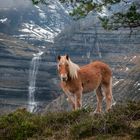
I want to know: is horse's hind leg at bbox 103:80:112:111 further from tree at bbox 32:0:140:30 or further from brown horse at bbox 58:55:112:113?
tree at bbox 32:0:140:30

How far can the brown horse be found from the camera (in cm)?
1638

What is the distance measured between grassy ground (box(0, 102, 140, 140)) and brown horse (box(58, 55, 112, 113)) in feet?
11.8

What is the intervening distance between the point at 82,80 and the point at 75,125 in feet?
22.9

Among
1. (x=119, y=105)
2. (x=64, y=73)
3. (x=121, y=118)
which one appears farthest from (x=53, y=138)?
(x=64, y=73)

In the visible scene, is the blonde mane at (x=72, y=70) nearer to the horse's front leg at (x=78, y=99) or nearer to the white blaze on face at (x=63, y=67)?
the white blaze on face at (x=63, y=67)

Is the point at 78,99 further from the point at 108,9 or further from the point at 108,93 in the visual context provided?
the point at 108,9

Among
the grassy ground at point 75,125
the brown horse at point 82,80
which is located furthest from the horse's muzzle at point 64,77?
the grassy ground at point 75,125

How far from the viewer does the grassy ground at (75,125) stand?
10812 millimetres

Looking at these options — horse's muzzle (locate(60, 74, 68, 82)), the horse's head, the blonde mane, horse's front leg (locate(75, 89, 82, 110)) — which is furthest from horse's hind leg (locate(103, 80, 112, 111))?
the horse's head

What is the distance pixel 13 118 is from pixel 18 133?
878 mm

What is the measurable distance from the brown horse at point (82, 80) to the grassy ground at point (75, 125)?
11.8 feet

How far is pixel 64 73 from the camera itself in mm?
16297

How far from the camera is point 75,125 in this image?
443 inches

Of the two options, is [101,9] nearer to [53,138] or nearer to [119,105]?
[119,105]
